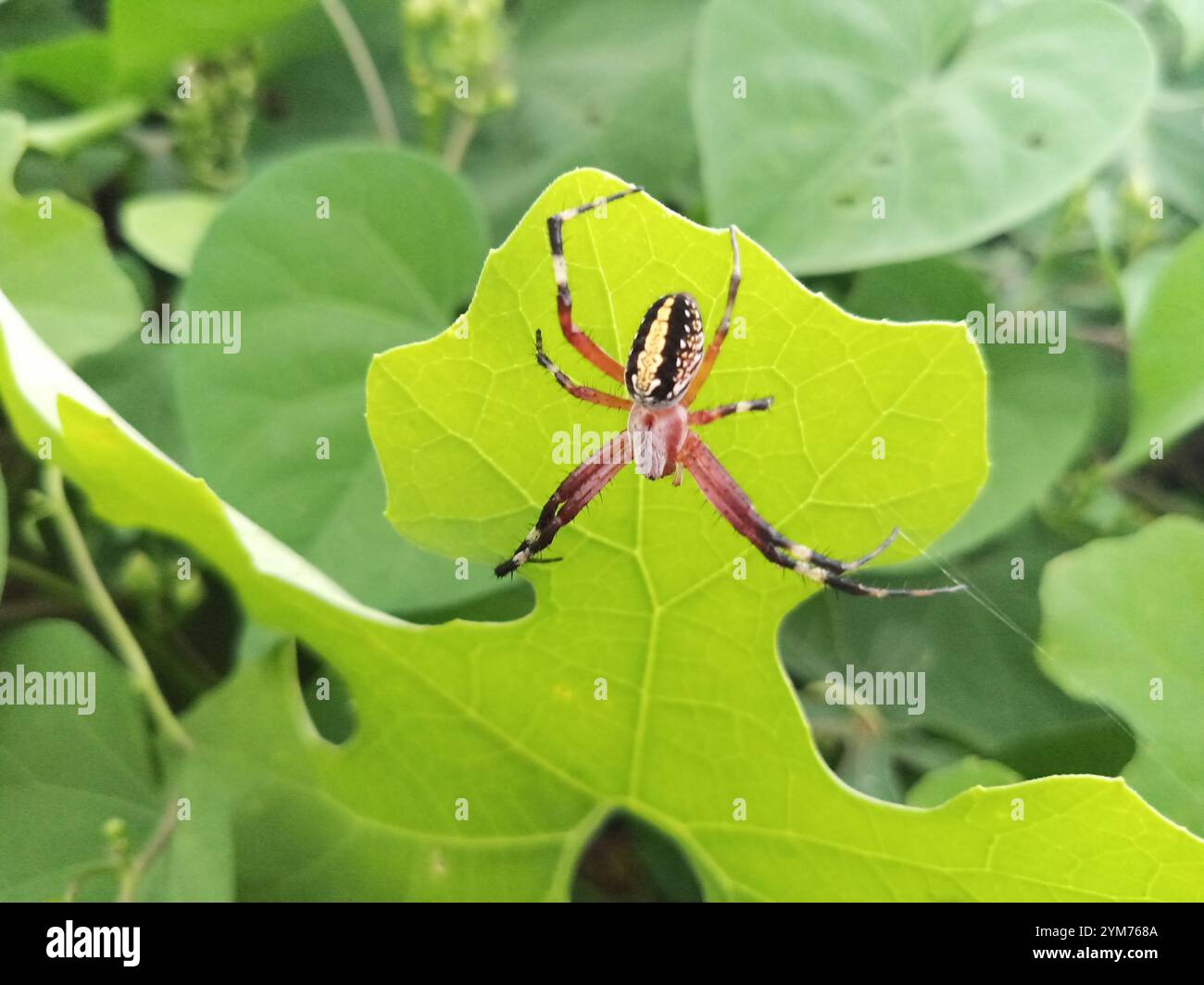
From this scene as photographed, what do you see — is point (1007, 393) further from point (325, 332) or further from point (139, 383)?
point (139, 383)

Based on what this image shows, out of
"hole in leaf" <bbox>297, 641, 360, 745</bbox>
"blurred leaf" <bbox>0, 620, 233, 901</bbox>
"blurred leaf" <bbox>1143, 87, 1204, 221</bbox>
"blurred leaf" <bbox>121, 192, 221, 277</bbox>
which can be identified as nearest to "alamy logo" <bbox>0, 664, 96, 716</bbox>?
"blurred leaf" <bbox>0, 620, 233, 901</bbox>

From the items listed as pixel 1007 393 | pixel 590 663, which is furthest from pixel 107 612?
pixel 1007 393

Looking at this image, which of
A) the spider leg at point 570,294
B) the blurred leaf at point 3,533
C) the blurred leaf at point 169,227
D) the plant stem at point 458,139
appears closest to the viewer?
the spider leg at point 570,294

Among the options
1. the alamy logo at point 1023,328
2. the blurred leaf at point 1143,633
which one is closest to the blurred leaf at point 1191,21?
the alamy logo at point 1023,328

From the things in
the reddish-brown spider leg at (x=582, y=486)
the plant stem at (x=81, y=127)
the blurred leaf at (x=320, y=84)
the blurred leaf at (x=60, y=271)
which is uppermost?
the blurred leaf at (x=320, y=84)

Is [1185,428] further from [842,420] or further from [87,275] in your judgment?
[87,275]

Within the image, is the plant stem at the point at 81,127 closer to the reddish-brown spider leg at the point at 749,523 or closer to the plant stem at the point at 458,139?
the plant stem at the point at 458,139
